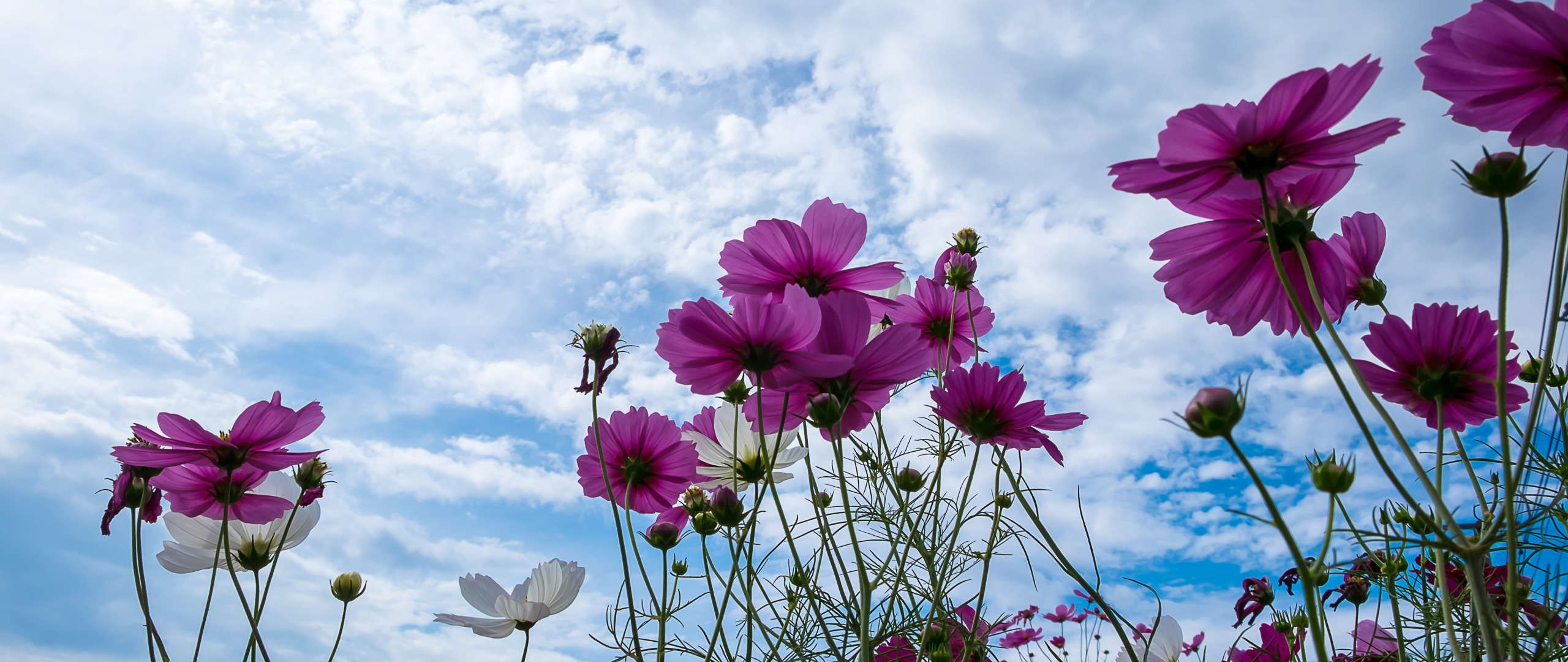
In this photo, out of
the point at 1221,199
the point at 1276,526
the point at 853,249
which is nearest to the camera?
the point at 1276,526

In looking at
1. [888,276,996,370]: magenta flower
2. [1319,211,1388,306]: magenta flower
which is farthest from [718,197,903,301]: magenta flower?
[1319,211,1388,306]: magenta flower

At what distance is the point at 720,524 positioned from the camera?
86 centimetres

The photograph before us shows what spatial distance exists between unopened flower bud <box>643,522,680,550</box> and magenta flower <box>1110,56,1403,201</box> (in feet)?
1.94

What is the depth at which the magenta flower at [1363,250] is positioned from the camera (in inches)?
29.9

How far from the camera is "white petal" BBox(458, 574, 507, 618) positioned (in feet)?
3.41

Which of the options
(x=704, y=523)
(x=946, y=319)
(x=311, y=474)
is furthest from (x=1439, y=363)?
(x=311, y=474)

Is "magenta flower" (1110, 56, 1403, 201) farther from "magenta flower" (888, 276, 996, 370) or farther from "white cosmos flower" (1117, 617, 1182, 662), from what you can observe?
"white cosmos flower" (1117, 617, 1182, 662)

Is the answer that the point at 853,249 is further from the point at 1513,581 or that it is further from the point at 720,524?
the point at 1513,581

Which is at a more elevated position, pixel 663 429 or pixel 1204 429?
pixel 663 429

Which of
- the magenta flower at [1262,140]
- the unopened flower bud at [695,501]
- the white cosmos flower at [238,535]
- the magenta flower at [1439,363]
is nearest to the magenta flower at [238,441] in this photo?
the white cosmos flower at [238,535]

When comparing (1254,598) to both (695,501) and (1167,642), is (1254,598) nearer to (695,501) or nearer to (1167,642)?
(1167,642)

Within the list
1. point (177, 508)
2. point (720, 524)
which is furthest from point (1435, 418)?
point (177, 508)

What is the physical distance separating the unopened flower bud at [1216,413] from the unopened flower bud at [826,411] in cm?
26

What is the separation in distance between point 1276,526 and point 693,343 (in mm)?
442
